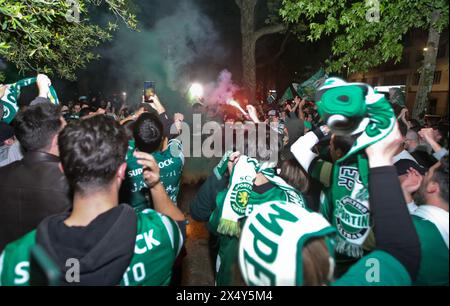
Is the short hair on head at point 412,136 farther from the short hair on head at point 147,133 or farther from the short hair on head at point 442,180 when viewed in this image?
the short hair on head at point 147,133

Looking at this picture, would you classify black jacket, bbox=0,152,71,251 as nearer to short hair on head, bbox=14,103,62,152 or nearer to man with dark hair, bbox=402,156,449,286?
short hair on head, bbox=14,103,62,152

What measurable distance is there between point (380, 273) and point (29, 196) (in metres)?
2.63

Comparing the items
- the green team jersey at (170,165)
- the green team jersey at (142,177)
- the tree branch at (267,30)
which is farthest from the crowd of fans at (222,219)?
the tree branch at (267,30)

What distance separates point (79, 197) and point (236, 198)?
4.09ft

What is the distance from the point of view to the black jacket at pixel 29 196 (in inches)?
98.5

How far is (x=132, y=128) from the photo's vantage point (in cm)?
378

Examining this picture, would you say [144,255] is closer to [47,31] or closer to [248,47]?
[47,31]

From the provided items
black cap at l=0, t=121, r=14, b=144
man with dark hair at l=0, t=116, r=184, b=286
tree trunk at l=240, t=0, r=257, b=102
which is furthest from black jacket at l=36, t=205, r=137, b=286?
tree trunk at l=240, t=0, r=257, b=102

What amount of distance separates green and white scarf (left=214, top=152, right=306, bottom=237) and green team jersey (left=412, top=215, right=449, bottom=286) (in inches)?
43.1

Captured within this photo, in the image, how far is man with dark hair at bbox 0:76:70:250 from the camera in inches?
98.6
